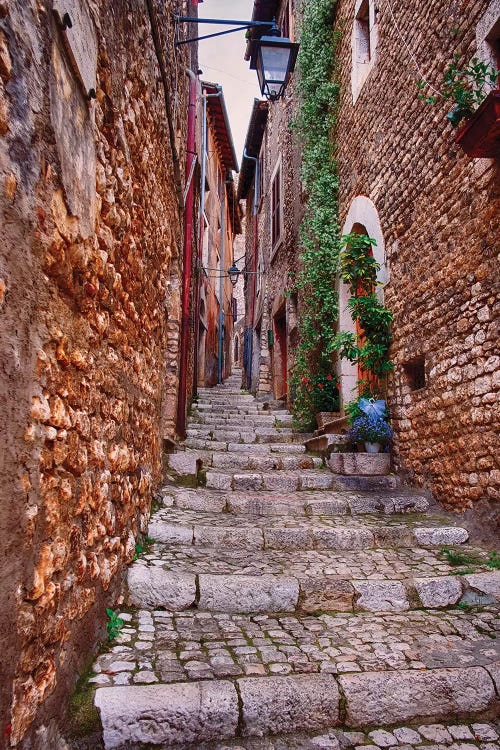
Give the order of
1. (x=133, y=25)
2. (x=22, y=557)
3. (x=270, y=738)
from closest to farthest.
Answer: (x=22, y=557) < (x=270, y=738) < (x=133, y=25)

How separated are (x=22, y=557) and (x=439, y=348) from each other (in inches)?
141

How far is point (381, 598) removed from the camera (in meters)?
3.00

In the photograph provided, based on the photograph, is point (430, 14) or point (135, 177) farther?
point (430, 14)

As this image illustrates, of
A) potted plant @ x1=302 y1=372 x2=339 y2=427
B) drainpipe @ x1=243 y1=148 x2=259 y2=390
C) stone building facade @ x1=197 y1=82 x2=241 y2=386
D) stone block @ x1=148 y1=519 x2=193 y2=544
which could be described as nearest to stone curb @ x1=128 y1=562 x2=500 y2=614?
stone block @ x1=148 y1=519 x2=193 y2=544

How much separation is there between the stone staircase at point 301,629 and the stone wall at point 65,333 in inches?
12.4

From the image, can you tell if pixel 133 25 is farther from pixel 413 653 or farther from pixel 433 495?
pixel 433 495

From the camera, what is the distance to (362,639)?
2.62 meters

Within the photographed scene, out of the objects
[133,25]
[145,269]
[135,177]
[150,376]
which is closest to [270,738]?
[150,376]

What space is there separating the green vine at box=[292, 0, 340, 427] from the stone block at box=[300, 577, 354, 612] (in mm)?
4008

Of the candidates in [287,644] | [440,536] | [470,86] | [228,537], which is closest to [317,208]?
[470,86]

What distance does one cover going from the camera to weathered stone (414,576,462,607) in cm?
304

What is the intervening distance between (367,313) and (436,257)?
1079mm

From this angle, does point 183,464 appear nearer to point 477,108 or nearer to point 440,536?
point 440,536

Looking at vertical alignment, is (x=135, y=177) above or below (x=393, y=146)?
below
